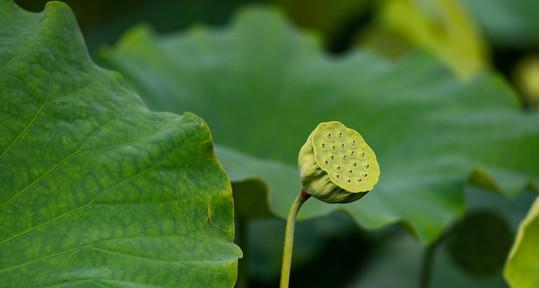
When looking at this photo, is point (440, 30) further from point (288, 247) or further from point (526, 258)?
point (288, 247)

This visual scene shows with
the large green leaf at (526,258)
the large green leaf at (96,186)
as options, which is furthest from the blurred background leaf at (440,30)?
the large green leaf at (96,186)

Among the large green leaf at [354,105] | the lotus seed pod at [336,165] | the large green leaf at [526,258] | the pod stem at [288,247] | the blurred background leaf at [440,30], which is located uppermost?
the lotus seed pod at [336,165]

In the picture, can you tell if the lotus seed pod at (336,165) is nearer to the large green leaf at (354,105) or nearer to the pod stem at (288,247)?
the pod stem at (288,247)

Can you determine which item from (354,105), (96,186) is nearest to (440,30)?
(354,105)

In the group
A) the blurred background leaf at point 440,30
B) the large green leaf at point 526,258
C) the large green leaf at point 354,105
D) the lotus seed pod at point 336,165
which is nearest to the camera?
the lotus seed pod at point 336,165

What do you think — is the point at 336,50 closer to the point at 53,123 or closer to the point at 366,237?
the point at 366,237

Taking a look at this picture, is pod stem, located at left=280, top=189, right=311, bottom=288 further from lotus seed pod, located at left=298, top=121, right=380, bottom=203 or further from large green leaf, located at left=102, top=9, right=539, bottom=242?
large green leaf, located at left=102, top=9, right=539, bottom=242
